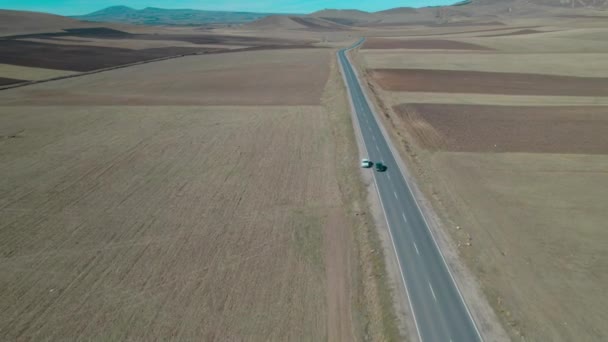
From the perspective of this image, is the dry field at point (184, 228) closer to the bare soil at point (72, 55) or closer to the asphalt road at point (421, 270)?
the asphalt road at point (421, 270)

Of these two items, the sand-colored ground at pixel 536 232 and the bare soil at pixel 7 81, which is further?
the bare soil at pixel 7 81

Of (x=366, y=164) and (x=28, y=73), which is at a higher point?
(x=28, y=73)

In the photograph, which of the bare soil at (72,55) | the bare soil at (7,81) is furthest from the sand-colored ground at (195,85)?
the bare soil at (72,55)

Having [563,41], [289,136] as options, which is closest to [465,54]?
[563,41]

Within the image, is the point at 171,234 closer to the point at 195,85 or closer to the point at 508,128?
the point at 508,128

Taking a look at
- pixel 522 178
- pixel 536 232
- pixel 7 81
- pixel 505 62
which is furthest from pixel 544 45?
pixel 7 81
